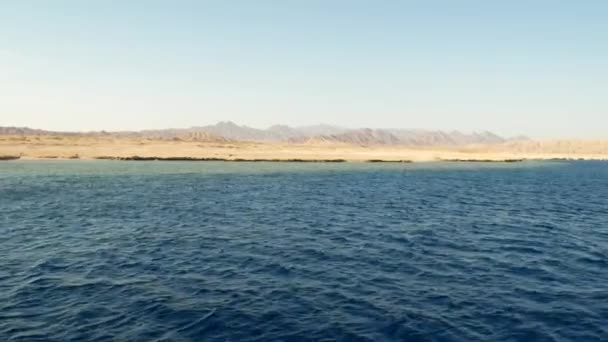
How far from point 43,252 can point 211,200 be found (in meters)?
24.9

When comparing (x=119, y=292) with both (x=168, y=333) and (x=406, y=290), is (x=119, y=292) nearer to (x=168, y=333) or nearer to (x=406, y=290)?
(x=168, y=333)

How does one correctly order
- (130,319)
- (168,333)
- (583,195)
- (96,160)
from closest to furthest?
(168,333) → (130,319) → (583,195) → (96,160)

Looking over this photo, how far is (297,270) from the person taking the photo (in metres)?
25.1

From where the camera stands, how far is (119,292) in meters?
21.1

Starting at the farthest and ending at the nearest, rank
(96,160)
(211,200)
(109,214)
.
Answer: (96,160)
(211,200)
(109,214)

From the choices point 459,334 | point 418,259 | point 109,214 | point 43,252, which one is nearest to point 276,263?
point 418,259

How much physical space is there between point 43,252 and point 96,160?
96607mm

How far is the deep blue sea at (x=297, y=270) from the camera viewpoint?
17594mm

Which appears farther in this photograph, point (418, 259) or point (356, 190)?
point (356, 190)

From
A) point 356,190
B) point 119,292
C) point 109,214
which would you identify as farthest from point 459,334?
point 356,190

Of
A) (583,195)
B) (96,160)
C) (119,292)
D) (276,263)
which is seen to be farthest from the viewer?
(96,160)

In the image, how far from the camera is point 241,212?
4403 centimetres

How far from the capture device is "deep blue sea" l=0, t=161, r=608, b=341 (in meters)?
17.6

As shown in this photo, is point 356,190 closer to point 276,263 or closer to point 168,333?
point 276,263
